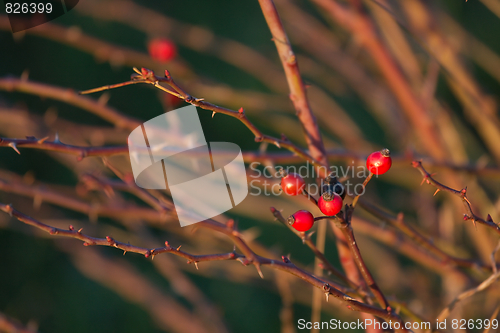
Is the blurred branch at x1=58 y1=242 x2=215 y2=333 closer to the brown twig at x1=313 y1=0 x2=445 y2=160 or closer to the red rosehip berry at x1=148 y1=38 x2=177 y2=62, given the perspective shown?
the red rosehip berry at x1=148 y1=38 x2=177 y2=62

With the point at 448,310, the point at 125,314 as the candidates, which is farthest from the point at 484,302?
the point at 125,314

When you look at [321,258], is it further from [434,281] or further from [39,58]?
[39,58]

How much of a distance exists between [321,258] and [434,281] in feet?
7.00

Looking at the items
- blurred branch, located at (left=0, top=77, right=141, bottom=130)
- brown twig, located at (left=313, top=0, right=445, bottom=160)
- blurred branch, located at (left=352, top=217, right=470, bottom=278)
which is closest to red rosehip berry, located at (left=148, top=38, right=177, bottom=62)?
blurred branch, located at (left=0, top=77, right=141, bottom=130)

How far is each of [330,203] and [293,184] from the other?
0.29 ft

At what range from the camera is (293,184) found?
80 centimetres

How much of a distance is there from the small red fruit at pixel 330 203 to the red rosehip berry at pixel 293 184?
5 cm

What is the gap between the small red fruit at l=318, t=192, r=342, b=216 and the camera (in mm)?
772

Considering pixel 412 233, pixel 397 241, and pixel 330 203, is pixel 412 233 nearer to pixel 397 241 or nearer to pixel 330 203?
pixel 397 241

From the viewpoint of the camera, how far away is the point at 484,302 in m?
2.04

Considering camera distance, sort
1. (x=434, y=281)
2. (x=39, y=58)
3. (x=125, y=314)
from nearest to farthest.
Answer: (x=434, y=281)
(x=125, y=314)
(x=39, y=58)

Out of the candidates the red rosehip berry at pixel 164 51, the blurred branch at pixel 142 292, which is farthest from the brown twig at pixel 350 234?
the blurred branch at pixel 142 292

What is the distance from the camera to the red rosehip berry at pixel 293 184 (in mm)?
802

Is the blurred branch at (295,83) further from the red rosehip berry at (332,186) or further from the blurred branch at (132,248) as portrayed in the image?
the blurred branch at (132,248)
